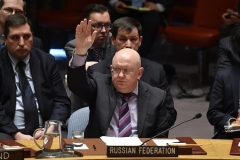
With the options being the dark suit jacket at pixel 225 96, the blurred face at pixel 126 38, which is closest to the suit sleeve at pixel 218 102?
the dark suit jacket at pixel 225 96

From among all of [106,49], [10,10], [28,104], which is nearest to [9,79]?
[28,104]

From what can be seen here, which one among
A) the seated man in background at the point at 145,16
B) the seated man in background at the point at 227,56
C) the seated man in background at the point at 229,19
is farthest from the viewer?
the seated man in background at the point at 145,16

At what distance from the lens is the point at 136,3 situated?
9117mm

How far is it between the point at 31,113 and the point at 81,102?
24.1 inches

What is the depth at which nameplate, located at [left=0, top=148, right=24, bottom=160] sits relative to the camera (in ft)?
12.8

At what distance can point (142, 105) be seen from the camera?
195 inches

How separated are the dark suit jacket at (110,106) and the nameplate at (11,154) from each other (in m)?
0.93

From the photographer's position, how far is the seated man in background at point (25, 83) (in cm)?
543

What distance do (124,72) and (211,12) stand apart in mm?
4730

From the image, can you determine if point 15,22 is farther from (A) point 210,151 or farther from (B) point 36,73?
(A) point 210,151

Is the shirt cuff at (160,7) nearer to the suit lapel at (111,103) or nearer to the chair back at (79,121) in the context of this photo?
the chair back at (79,121)

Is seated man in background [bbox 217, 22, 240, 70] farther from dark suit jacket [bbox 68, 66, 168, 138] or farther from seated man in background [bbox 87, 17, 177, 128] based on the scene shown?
dark suit jacket [bbox 68, 66, 168, 138]

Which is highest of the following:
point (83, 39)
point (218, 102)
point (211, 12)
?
point (83, 39)

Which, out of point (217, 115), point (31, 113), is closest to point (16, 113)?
point (31, 113)
